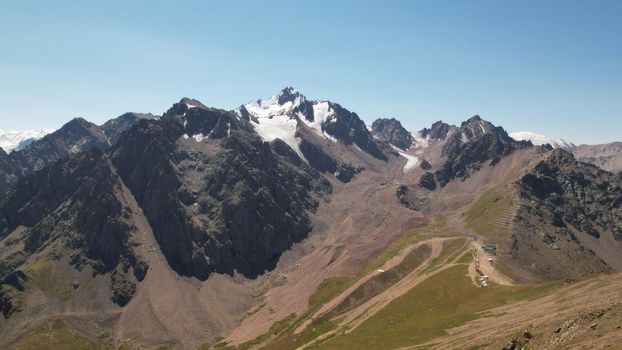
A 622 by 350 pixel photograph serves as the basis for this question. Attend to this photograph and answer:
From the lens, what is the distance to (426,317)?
174 m

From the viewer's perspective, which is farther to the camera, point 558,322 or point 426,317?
point 426,317

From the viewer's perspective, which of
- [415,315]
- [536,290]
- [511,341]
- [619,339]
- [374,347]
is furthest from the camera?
[415,315]

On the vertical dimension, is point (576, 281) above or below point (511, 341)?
below

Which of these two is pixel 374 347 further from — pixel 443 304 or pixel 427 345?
pixel 443 304

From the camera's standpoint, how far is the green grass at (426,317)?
153 metres

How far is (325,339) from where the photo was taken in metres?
191

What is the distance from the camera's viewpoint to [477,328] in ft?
444

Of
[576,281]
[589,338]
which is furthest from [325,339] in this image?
[589,338]

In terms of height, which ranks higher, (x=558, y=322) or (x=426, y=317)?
(x=558, y=322)

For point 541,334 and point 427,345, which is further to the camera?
point 427,345

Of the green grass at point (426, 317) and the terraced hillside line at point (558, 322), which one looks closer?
the terraced hillside line at point (558, 322)

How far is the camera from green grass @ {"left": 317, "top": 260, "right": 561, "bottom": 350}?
152938 millimetres

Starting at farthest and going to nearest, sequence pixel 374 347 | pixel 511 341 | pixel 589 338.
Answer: pixel 374 347 < pixel 511 341 < pixel 589 338

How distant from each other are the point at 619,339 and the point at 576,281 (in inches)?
3907
